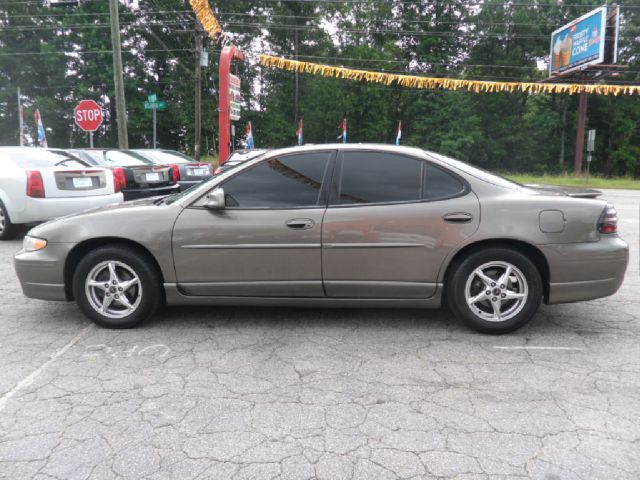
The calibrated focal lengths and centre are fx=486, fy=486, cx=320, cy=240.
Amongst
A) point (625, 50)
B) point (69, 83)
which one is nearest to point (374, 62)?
point (625, 50)

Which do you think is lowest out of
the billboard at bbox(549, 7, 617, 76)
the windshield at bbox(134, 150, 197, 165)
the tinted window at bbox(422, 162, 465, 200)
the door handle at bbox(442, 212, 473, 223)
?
the door handle at bbox(442, 212, 473, 223)

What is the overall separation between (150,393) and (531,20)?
2023 inches

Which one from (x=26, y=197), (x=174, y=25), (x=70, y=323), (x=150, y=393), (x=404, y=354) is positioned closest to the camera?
(x=150, y=393)

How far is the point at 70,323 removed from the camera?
427 centimetres

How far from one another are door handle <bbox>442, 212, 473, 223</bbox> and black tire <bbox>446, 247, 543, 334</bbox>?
270 millimetres

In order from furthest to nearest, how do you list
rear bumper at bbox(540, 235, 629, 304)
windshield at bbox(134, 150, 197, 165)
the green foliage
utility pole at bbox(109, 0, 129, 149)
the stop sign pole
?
the green foliage
the stop sign pole
utility pole at bbox(109, 0, 129, 149)
windshield at bbox(134, 150, 197, 165)
rear bumper at bbox(540, 235, 629, 304)

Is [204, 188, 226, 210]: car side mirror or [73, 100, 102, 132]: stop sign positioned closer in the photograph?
[204, 188, 226, 210]: car side mirror

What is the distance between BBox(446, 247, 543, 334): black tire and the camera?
12.5 feet

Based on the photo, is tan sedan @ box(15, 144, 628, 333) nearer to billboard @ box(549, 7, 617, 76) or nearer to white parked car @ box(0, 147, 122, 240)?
white parked car @ box(0, 147, 122, 240)

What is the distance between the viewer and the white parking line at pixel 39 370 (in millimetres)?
→ 2951

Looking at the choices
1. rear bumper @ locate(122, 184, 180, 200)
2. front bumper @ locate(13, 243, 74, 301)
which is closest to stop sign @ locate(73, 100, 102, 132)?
rear bumper @ locate(122, 184, 180, 200)

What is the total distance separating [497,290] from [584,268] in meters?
0.69

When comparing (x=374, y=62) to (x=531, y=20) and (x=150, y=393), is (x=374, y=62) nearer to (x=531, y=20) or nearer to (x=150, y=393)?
(x=531, y=20)

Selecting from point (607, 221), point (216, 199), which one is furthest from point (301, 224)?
point (607, 221)
